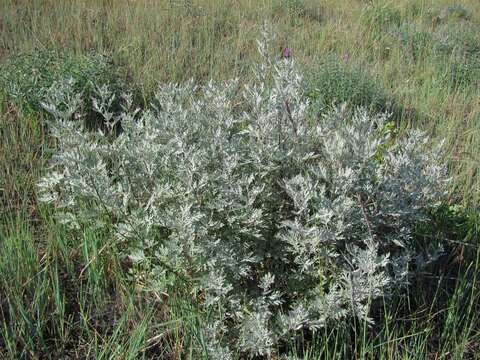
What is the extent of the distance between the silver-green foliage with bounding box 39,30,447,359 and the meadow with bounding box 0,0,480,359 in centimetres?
13

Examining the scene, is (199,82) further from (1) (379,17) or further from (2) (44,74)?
(1) (379,17)

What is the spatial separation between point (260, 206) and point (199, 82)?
2.44m

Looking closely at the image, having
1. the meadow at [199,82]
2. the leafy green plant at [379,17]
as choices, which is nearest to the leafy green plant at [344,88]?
the meadow at [199,82]

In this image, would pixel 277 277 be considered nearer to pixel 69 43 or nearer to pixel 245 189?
pixel 245 189

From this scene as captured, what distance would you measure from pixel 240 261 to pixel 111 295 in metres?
0.72

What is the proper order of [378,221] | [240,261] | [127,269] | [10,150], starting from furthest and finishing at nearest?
[10,150] → [127,269] → [378,221] → [240,261]

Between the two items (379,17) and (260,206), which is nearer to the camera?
(260,206)

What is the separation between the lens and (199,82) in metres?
4.55

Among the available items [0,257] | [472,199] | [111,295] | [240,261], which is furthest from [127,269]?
[472,199]

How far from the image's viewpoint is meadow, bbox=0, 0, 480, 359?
7.23ft

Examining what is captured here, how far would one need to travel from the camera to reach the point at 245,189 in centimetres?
228

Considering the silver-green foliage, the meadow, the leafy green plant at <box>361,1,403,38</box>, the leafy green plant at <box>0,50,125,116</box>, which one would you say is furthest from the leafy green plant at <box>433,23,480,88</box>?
the leafy green plant at <box>0,50,125,116</box>

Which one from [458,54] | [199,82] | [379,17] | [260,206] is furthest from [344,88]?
[379,17]

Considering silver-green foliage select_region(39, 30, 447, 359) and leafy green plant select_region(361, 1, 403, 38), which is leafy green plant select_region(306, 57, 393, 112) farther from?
silver-green foliage select_region(39, 30, 447, 359)
